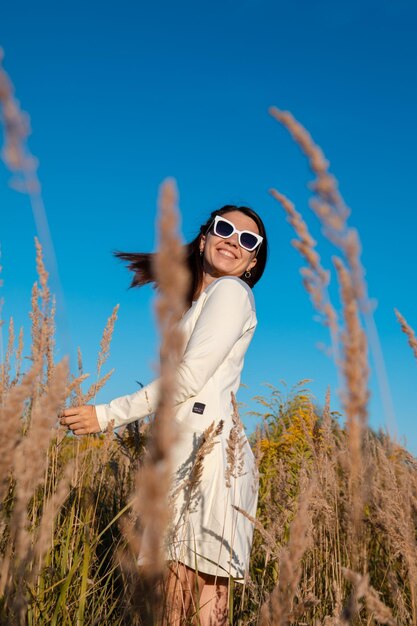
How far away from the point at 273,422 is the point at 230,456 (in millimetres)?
3817

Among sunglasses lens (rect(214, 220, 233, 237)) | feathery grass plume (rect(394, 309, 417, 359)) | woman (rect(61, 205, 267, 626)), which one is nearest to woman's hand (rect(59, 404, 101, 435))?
woman (rect(61, 205, 267, 626))

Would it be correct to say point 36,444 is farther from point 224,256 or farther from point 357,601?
point 224,256

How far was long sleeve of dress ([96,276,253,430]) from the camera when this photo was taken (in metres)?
2.29

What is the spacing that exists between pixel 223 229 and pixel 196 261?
380 mm

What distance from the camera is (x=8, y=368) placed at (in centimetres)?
312

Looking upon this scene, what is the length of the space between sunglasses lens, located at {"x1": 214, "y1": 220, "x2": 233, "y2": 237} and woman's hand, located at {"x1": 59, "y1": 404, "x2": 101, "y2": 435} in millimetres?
1203

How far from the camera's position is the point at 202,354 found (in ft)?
7.57

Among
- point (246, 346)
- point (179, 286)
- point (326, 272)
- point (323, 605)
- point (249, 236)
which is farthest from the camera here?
point (249, 236)

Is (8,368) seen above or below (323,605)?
above

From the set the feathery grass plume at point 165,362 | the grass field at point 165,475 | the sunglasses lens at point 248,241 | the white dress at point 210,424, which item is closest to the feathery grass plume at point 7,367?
the grass field at point 165,475

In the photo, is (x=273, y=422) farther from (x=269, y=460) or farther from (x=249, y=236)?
(x=249, y=236)

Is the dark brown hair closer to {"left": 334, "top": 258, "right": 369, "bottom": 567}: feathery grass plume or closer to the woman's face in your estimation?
the woman's face

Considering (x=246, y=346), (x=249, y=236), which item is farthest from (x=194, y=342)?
(x=249, y=236)

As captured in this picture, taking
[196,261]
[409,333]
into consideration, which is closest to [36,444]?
[409,333]
